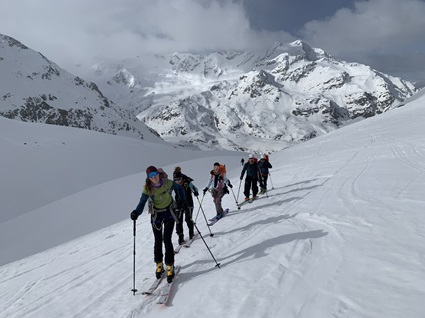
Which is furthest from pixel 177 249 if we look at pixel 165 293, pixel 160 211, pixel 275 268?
pixel 275 268

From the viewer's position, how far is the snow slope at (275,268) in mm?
5152

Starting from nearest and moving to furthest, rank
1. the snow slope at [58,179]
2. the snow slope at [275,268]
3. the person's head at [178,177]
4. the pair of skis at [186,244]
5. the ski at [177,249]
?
the snow slope at [275,268]
the ski at [177,249]
the pair of skis at [186,244]
the person's head at [178,177]
the snow slope at [58,179]

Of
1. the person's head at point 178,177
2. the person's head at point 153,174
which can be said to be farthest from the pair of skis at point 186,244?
the person's head at point 153,174

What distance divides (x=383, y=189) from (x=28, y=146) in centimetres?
3576

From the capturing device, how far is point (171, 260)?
6.90 meters

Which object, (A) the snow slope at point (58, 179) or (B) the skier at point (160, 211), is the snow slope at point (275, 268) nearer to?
(B) the skier at point (160, 211)

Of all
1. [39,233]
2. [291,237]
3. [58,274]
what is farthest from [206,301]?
[39,233]

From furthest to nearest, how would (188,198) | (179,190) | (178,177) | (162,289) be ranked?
(188,198) < (178,177) < (179,190) < (162,289)

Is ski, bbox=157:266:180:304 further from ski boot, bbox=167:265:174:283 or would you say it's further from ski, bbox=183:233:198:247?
ski, bbox=183:233:198:247

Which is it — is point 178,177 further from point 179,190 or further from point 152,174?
point 152,174

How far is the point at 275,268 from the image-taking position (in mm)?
6484

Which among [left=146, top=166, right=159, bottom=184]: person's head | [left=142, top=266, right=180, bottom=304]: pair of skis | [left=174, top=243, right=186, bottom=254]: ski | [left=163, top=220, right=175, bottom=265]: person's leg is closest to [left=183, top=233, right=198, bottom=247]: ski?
[left=174, top=243, right=186, bottom=254]: ski

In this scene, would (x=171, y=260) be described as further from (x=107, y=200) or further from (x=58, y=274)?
(x=107, y=200)

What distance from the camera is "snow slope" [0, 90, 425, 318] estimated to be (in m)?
5.15
